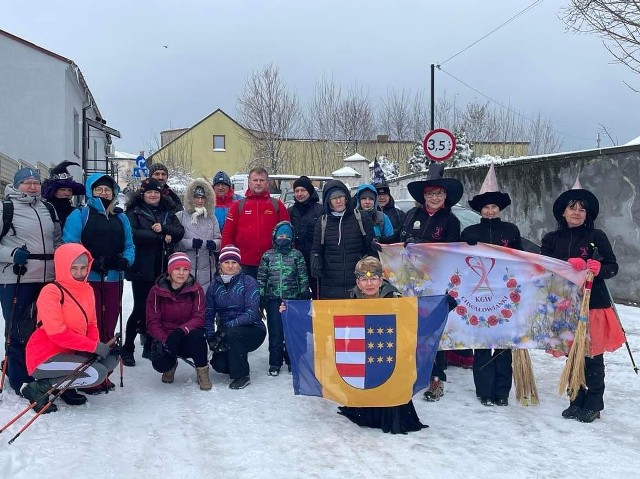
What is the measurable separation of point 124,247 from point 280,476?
3.18m

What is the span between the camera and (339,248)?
21.2ft

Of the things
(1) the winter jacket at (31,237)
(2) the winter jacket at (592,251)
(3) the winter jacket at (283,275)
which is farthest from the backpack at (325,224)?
(1) the winter jacket at (31,237)

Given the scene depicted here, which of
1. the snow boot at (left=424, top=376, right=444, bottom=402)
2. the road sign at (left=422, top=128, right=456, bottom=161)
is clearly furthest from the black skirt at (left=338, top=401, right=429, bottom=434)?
the road sign at (left=422, top=128, right=456, bottom=161)

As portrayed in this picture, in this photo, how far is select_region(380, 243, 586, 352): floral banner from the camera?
5.66 meters

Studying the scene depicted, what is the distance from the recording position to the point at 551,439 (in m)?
Result: 4.84

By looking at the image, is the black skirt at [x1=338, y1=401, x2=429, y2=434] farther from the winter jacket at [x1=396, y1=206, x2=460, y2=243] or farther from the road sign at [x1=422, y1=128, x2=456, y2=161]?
the road sign at [x1=422, y1=128, x2=456, y2=161]

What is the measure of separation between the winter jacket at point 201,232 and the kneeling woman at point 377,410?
2.51 m

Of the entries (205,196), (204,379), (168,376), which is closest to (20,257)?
(168,376)

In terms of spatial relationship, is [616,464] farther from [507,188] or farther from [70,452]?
[507,188]

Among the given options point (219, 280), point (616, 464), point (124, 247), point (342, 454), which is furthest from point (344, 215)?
point (616, 464)

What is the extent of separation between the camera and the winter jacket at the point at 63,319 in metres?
5.15

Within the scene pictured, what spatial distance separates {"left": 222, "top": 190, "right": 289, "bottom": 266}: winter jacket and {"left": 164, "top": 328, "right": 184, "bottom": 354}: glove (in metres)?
1.42

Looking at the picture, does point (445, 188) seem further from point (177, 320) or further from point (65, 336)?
point (65, 336)

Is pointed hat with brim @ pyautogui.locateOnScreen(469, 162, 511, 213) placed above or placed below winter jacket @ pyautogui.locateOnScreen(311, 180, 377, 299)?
above
